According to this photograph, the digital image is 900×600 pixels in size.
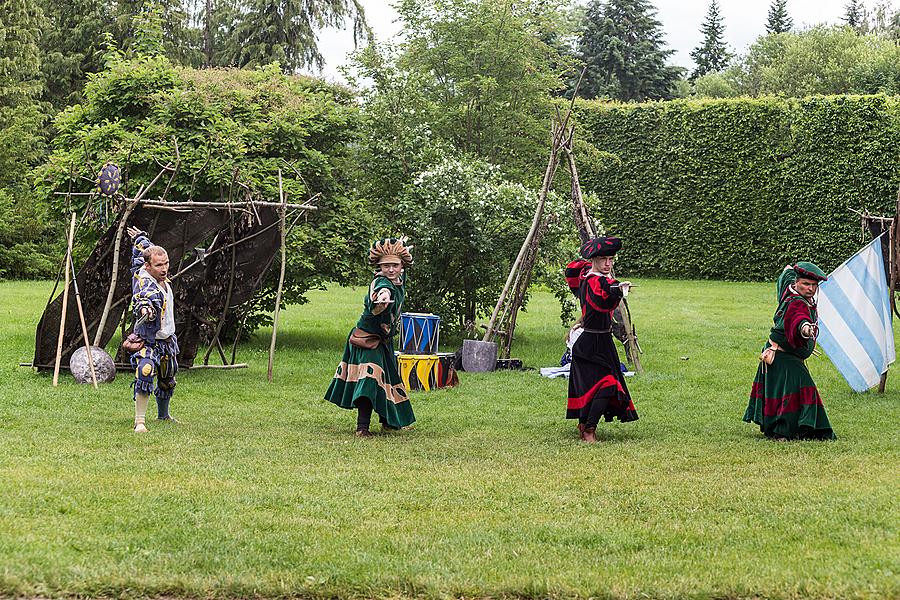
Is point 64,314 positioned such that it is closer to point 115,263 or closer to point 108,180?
point 115,263

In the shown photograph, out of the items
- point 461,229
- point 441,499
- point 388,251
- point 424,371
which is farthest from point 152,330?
point 461,229

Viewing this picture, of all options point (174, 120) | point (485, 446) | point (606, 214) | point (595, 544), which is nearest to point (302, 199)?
point (174, 120)

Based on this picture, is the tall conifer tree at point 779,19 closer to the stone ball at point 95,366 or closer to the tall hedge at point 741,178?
the tall hedge at point 741,178

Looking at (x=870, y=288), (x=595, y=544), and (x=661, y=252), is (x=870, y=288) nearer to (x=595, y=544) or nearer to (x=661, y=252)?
(x=595, y=544)

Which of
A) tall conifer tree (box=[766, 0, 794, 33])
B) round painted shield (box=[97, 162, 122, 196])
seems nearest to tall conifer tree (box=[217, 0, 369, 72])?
round painted shield (box=[97, 162, 122, 196])

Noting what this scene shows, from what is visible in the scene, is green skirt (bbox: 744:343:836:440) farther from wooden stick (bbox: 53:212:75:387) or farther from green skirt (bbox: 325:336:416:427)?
wooden stick (bbox: 53:212:75:387)

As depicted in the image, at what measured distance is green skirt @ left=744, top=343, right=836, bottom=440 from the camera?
8398 mm

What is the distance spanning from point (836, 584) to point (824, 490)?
202cm

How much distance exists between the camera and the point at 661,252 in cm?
2648

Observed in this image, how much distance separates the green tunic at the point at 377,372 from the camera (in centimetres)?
875

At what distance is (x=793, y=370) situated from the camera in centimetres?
849

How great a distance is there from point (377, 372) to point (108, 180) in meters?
3.77

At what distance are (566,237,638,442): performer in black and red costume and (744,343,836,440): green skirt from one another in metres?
1.06

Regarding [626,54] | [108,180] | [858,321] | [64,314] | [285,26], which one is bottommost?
[64,314]
